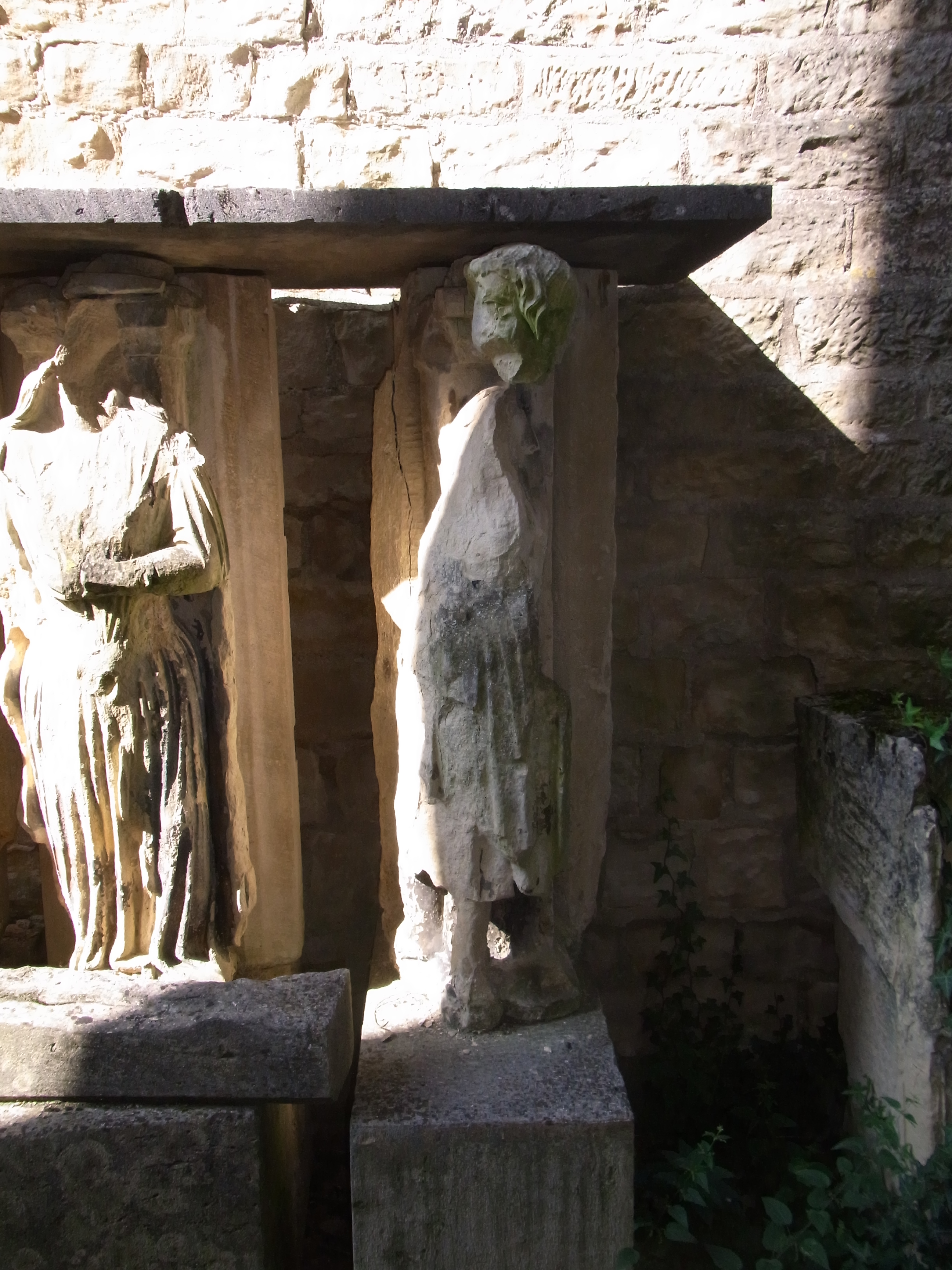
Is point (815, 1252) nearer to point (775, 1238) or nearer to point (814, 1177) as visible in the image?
point (775, 1238)

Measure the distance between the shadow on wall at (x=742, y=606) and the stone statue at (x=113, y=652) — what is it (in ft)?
4.53

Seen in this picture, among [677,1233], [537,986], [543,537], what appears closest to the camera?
[677,1233]

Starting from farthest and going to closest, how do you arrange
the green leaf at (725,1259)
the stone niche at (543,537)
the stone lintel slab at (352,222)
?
the stone niche at (543,537) < the green leaf at (725,1259) < the stone lintel slab at (352,222)

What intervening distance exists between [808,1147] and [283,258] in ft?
8.76

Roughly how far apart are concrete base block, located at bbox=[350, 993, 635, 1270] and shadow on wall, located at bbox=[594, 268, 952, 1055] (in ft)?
3.90

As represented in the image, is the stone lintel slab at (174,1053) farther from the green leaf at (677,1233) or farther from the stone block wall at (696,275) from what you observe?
the stone block wall at (696,275)

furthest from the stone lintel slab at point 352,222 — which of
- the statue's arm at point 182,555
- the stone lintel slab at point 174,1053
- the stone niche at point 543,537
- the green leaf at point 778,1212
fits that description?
the green leaf at point 778,1212

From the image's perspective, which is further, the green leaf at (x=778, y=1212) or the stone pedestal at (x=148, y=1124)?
the green leaf at (x=778, y=1212)

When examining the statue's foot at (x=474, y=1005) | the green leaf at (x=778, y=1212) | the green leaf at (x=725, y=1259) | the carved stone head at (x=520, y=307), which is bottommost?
the green leaf at (x=725, y=1259)

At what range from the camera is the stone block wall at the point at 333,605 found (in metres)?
3.16

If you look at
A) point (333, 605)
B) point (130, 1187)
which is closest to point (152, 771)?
point (130, 1187)

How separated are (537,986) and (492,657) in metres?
0.81

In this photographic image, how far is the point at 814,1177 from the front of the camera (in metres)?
2.40

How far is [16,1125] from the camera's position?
216cm
